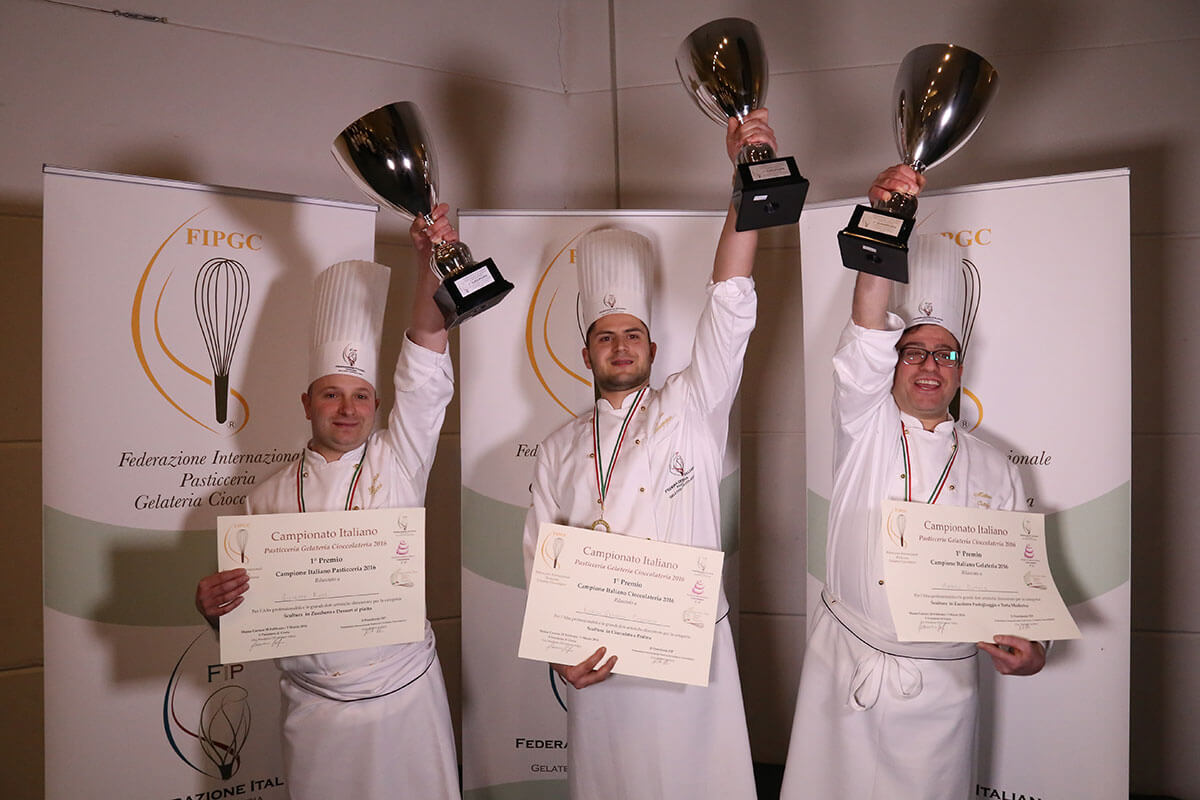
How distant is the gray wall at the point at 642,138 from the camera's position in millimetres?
2488

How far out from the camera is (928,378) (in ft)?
6.61

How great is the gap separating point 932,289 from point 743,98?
2.24 ft

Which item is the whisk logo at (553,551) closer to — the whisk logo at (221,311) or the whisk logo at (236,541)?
the whisk logo at (236,541)

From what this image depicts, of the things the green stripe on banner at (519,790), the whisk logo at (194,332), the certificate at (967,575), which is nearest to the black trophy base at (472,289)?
the whisk logo at (194,332)

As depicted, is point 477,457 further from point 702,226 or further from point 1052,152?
point 1052,152

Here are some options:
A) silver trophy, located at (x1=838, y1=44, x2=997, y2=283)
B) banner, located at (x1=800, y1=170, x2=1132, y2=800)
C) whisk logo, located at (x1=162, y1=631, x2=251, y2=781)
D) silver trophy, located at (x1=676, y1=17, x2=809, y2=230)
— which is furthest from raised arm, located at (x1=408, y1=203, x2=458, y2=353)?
banner, located at (x1=800, y1=170, x2=1132, y2=800)

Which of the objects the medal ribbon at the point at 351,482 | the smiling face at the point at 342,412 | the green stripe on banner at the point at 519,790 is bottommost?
the green stripe on banner at the point at 519,790

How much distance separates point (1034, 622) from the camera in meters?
1.88

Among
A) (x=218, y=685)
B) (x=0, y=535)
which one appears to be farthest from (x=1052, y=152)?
(x=0, y=535)

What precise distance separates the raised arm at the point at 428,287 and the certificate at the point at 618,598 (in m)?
0.58

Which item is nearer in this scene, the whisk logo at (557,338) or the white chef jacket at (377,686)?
the white chef jacket at (377,686)

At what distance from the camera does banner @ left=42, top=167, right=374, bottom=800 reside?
2.02 m

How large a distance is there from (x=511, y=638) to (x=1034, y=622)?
4.70 ft

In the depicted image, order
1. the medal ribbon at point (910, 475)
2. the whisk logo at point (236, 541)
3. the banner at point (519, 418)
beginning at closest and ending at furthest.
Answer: the whisk logo at point (236, 541)
the medal ribbon at point (910, 475)
the banner at point (519, 418)
